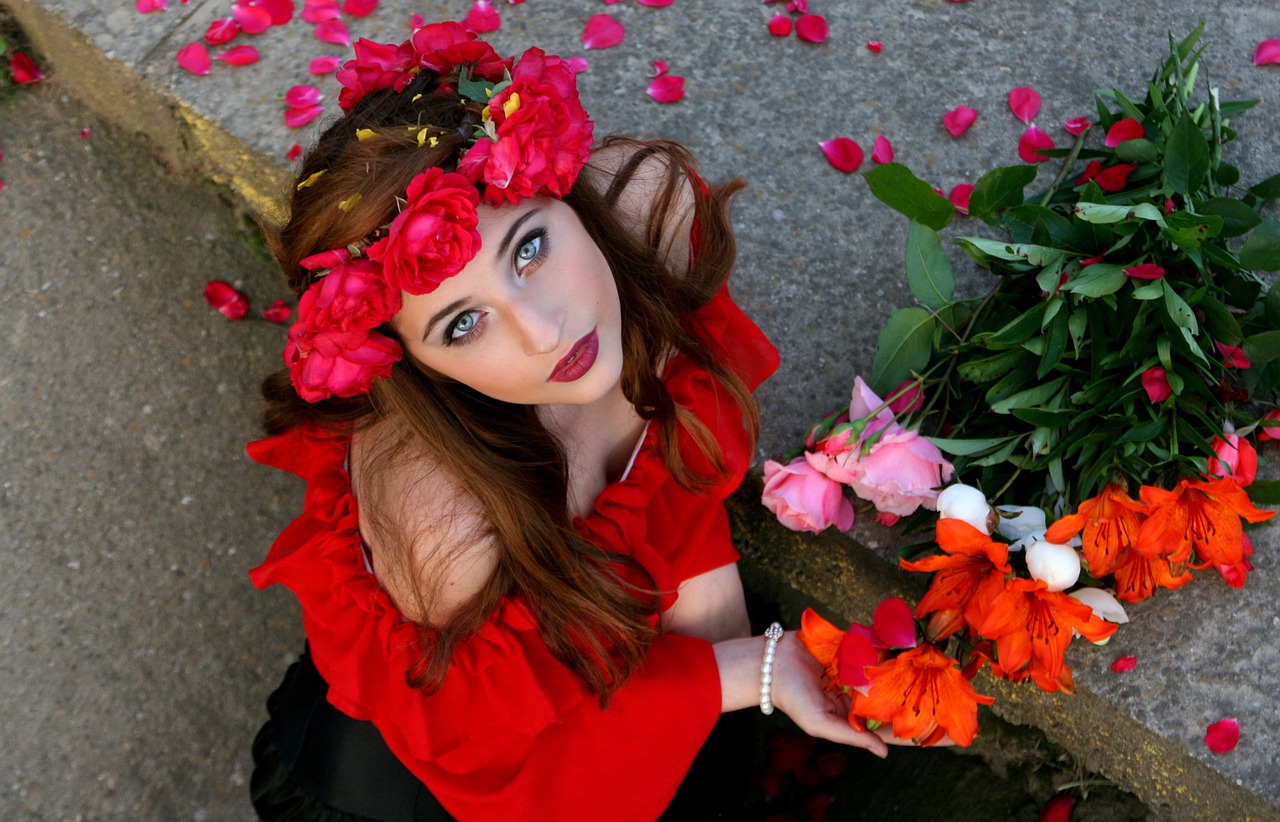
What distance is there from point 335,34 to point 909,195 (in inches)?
57.2

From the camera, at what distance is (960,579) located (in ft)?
4.33

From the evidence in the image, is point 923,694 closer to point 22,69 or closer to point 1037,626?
point 1037,626

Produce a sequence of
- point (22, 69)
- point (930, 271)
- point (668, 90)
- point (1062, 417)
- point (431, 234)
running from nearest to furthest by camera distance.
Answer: point (431, 234) → point (1062, 417) → point (930, 271) → point (668, 90) → point (22, 69)

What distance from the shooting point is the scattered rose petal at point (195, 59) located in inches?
95.3

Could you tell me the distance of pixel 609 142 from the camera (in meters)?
1.77

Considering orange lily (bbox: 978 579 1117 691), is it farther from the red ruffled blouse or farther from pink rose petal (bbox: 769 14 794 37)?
pink rose petal (bbox: 769 14 794 37)

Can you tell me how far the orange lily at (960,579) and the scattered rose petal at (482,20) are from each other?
1540 mm

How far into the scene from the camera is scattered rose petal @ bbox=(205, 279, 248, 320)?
8.55ft

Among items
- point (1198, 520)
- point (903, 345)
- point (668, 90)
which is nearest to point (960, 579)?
point (1198, 520)

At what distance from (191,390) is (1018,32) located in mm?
1970

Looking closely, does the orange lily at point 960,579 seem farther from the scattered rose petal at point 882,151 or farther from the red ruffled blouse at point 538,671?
the scattered rose petal at point 882,151

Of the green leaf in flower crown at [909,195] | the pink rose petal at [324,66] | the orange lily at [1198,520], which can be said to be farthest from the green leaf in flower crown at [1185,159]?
the pink rose petal at [324,66]

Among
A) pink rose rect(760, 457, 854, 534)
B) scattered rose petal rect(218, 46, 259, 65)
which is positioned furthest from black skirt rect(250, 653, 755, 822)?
scattered rose petal rect(218, 46, 259, 65)

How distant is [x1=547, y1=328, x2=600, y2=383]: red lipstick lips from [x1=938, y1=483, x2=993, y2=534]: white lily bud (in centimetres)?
46
